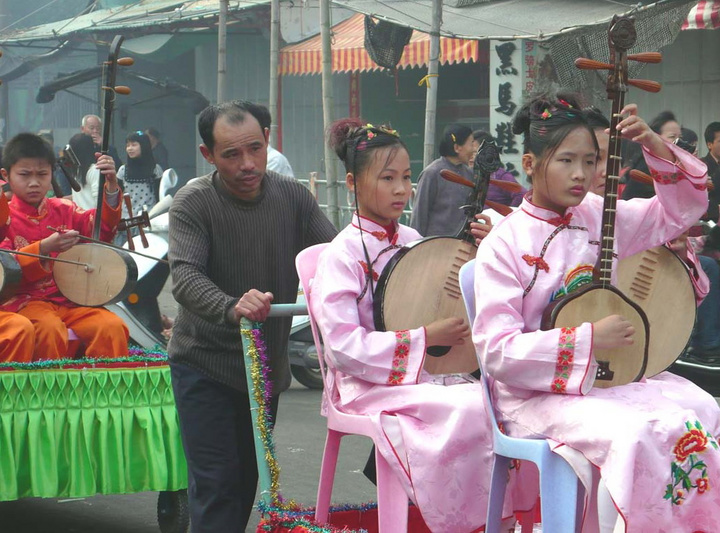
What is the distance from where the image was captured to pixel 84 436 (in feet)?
17.6

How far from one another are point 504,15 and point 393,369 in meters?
10.7

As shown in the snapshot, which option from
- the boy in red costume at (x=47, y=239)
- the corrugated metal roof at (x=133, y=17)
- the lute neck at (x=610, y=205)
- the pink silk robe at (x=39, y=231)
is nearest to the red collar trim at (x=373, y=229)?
the lute neck at (x=610, y=205)

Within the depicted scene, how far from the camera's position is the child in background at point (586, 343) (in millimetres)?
3312

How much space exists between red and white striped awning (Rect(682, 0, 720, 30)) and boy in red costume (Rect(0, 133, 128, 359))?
6332 mm

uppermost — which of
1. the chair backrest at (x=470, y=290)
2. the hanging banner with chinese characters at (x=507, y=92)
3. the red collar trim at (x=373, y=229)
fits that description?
the hanging banner with chinese characters at (x=507, y=92)

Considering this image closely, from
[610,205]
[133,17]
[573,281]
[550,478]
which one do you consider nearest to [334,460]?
[550,478]

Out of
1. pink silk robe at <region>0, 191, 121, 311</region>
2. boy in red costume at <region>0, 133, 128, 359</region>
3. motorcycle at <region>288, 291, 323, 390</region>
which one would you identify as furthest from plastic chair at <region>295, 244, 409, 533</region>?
motorcycle at <region>288, 291, 323, 390</region>

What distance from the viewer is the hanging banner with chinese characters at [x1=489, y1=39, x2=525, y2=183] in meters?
14.0

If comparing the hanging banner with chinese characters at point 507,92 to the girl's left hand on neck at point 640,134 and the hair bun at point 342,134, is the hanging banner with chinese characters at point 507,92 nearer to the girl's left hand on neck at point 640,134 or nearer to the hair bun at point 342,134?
the hair bun at point 342,134

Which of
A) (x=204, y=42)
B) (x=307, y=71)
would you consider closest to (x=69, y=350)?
(x=307, y=71)

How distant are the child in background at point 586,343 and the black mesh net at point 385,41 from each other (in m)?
11.6

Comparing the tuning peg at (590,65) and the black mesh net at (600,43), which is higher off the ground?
the black mesh net at (600,43)

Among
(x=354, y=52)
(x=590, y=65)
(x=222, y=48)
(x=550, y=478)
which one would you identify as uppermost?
(x=222, y=48)

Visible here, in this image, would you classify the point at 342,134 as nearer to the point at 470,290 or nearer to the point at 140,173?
the point at 470,290
